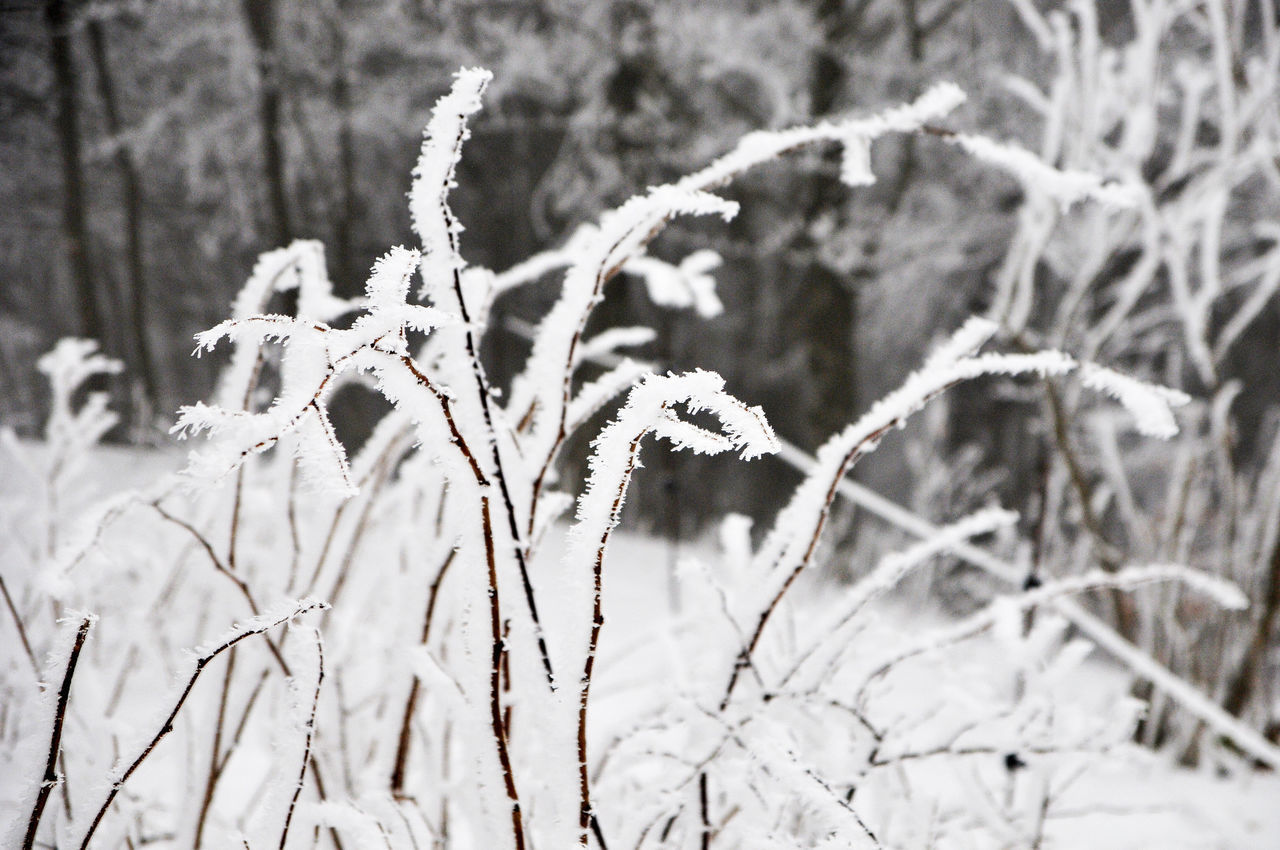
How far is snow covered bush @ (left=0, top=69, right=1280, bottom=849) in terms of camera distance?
1.16ft

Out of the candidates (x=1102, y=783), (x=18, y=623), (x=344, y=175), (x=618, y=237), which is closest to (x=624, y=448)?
(x=618, y=237)

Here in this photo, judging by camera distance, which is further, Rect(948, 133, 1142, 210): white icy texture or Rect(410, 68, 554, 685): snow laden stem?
Rect(948, 133, 1142, 210): white icy texture

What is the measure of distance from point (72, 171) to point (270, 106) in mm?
2036

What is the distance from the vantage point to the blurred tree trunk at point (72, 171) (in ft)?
19.5

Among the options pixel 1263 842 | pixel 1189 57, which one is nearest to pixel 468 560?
pixel 1263 842

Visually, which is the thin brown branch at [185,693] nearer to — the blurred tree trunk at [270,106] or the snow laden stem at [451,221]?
the snow laden stem at [451,221]

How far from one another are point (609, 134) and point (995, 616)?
4998 mm

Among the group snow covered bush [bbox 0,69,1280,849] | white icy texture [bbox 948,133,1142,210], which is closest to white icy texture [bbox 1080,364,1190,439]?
snow covered bush [bbox 0,69,1280,849]

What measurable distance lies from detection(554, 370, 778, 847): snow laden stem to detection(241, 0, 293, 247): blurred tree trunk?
5.75 metres

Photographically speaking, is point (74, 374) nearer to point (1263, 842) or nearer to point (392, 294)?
point (392, 294)

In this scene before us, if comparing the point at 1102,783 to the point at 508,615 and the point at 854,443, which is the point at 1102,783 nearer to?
the point at 854,443

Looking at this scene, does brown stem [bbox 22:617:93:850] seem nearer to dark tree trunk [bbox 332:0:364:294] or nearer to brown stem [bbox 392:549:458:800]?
brown stem [bbox 392:549:458:800]

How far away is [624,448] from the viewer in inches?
13.5

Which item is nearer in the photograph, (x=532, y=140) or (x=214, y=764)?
(x=214, y=764)
